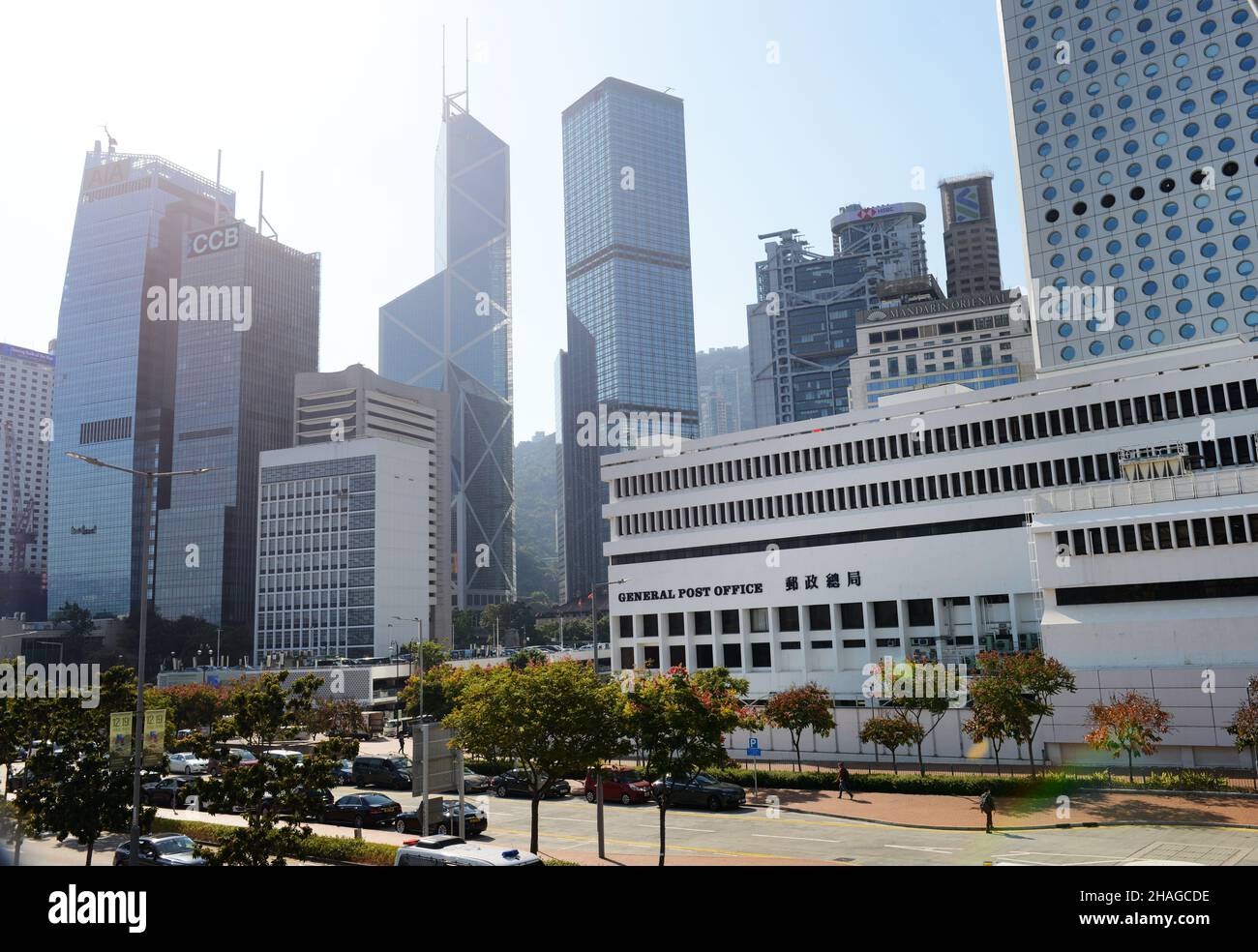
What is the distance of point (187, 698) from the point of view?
242ft

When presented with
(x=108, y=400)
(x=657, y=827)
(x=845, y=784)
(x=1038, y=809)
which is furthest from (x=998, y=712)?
(x=108, y=400)

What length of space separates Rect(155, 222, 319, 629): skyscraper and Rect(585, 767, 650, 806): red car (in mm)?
155797

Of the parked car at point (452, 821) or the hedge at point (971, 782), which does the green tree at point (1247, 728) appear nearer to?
the hedge at point (971, 782)

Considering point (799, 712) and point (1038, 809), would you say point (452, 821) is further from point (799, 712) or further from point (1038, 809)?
point (1038, 809)

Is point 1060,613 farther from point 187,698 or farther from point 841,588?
point 187,698

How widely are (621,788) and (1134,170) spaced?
85.0m

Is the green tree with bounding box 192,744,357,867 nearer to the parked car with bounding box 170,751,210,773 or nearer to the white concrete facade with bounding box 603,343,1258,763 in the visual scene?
the parked car with bounding box 170,751,210,773

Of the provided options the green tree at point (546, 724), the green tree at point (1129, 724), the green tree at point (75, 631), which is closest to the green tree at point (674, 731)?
the green tree at point (546, 724)

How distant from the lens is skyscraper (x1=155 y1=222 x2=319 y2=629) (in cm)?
18175
